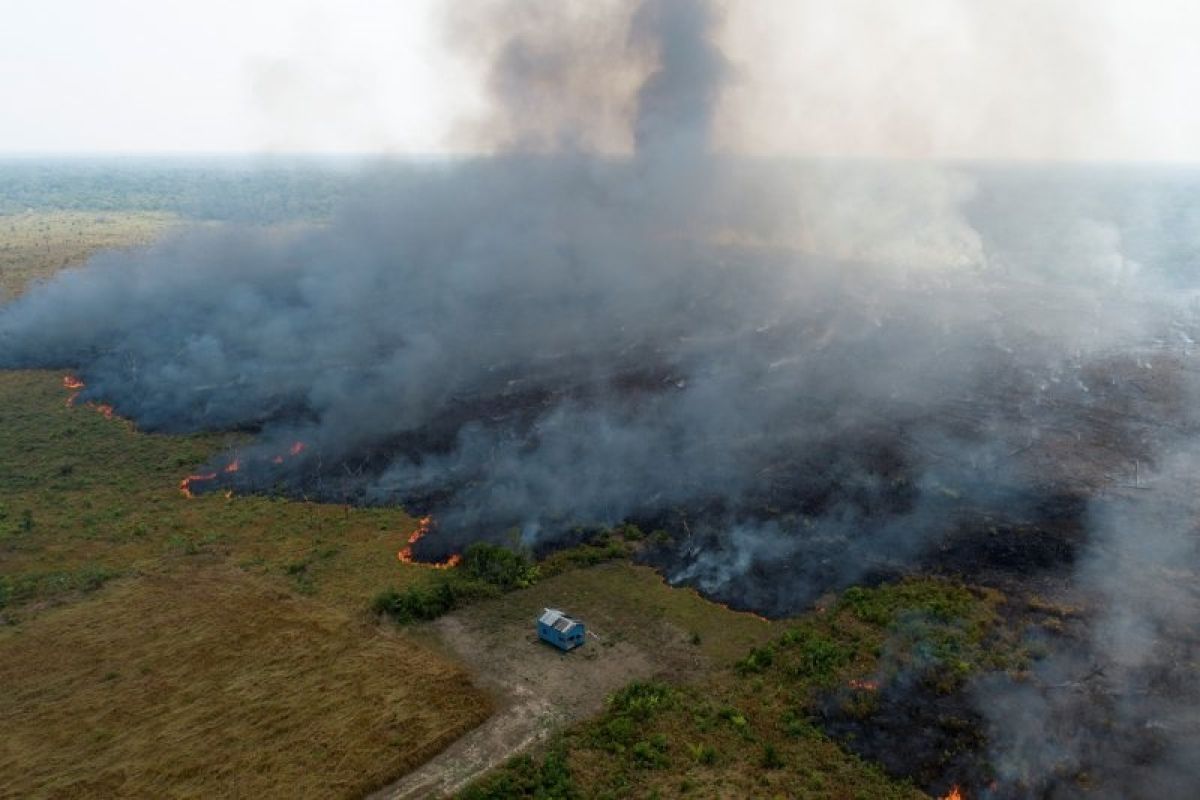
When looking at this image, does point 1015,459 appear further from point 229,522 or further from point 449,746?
point 229,522

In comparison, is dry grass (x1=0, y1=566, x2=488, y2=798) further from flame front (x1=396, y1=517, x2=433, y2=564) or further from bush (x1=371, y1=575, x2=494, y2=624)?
flame front (x1=396, y1=517, x2=433, y2=564)

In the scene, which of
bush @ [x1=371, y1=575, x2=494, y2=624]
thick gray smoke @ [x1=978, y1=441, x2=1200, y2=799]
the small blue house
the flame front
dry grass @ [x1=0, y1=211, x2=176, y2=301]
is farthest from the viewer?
dry grass @ [x1=0, y1=211, x2=176, y2=301]

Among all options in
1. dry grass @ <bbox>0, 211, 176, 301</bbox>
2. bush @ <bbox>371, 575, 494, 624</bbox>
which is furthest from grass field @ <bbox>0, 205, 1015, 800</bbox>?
dry grass @ <bbox>0, 211, 176, 301</bbox>

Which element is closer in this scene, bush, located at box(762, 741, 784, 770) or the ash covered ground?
bush, located at box(762, 741, 784, 770)

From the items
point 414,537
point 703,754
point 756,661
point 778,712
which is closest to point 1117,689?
point 778,712

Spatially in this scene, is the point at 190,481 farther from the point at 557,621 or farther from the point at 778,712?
the point at 778,712

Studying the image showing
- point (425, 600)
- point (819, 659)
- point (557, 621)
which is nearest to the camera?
point (819, 659)

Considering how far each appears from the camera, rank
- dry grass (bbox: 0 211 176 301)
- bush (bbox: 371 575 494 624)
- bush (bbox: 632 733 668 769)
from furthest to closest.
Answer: dry grass (bbox: 0 211 176 301) → bush (bbox: 371 575 494 624) → bush (bbox: 632 733 668 769)
